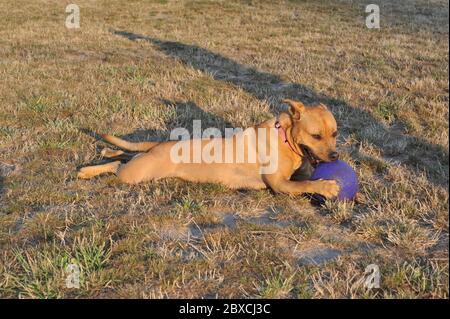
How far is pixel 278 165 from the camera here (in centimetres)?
545

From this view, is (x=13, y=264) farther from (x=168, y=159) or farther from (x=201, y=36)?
(x=201, y=36)

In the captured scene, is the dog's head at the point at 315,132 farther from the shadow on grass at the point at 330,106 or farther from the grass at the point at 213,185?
the shadow on grass at the point at 330,106

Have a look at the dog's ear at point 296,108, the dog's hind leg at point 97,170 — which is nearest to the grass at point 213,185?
the dog's hind leg at point 97,170

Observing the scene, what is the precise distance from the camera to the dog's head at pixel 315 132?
5.22m

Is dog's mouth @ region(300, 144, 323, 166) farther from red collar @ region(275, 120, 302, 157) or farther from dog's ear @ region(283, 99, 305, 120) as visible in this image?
dog's ear @ region(283, 99, 305, 120)

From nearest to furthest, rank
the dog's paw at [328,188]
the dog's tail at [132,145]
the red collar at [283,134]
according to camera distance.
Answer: the dog's paw at [328,188] → the red collar at [283,134] → the dog's tail at [132,145]

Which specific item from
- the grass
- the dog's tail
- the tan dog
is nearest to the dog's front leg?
the tan dog

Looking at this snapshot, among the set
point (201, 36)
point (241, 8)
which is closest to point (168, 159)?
point (201, 36)

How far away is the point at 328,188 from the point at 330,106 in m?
3.94

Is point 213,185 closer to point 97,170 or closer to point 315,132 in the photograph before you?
point 315,132

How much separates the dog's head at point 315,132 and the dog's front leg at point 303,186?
287 millimetres

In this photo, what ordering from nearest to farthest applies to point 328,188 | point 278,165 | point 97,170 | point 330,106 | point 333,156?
point 328,188, point 333,156, point 278,165, point 97,170, point 330,106

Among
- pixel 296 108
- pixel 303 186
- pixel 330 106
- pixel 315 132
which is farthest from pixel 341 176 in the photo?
pixel 330 106

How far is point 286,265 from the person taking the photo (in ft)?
13.2
